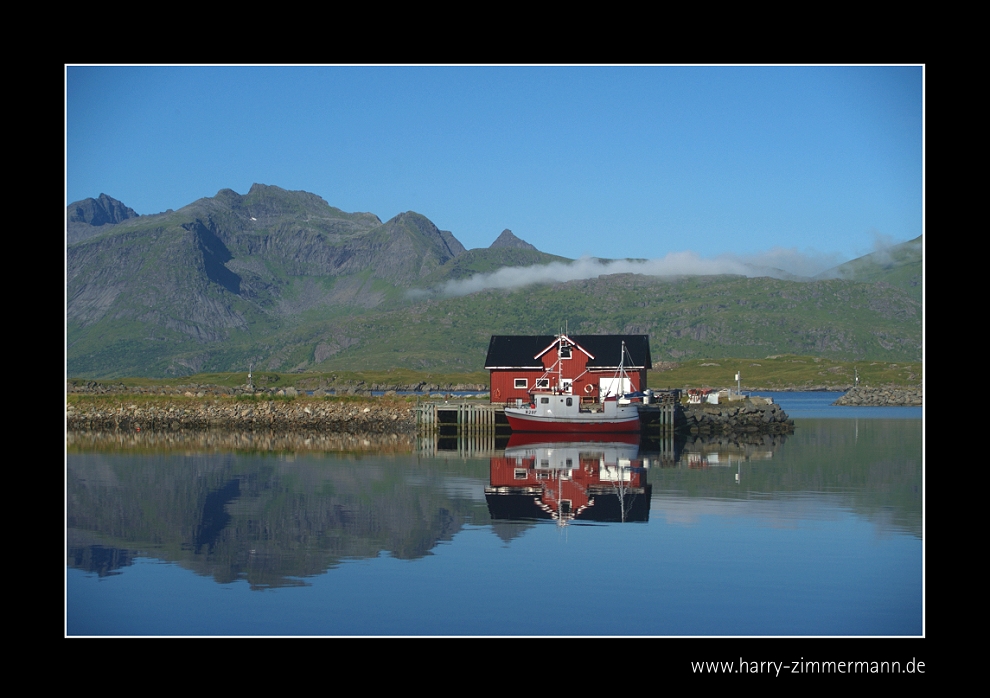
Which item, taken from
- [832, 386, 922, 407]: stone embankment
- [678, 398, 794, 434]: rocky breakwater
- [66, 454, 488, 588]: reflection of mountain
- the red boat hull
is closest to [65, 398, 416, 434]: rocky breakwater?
the red boat hull

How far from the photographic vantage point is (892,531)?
29828mm

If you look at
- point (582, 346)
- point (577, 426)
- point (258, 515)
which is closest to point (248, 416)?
point (582, 346)

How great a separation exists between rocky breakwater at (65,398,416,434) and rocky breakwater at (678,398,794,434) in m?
20.8

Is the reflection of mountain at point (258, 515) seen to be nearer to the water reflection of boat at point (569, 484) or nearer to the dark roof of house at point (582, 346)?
the water reflection of boat at point (569, 484)

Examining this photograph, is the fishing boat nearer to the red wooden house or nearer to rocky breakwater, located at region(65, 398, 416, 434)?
the red wooden house

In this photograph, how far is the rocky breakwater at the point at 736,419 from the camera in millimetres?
73250

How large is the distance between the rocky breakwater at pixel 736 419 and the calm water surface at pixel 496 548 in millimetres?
23380

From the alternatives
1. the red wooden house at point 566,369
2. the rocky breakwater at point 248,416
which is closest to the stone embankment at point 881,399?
the red wooden house at point 566,369

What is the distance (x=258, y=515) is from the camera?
3328cm

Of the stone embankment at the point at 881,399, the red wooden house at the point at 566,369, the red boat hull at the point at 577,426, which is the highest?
the red wooden house at the point at 566,369

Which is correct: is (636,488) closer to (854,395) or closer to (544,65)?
(544,65)

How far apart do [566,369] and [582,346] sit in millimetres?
2576

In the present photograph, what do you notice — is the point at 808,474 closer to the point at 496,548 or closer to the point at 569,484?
the point at 569,484
